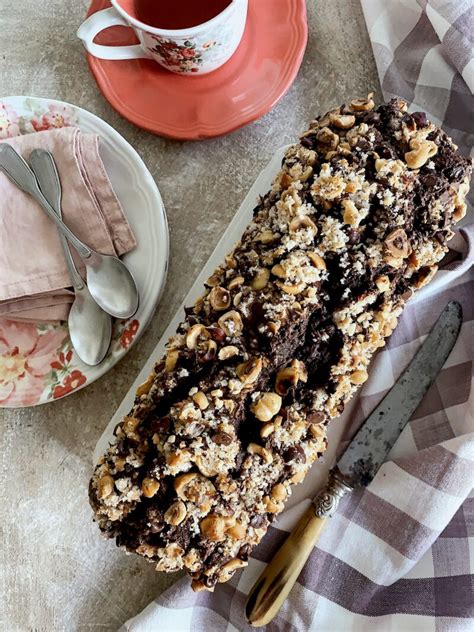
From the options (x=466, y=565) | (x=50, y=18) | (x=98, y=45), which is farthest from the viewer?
(x=50, y=18)

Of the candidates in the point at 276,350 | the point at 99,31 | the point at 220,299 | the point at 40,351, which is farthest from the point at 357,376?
the point at 99,31

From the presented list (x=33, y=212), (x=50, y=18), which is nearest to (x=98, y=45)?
(x=50, y=18)

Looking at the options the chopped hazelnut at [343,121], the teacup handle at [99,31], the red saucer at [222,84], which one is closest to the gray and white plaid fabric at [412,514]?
the red saucer at [222,84]

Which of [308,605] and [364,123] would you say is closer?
[364,123]

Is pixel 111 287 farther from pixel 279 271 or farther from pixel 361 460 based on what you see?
pixel 361 460

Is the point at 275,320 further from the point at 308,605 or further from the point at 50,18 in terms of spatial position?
the point at 50,18
